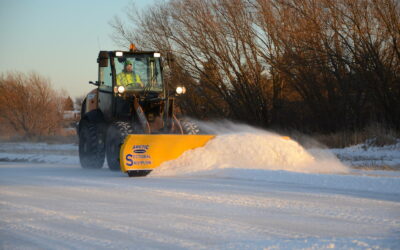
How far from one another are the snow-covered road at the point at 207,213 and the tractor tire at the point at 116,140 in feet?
4.91

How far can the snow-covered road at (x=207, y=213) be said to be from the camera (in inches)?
166

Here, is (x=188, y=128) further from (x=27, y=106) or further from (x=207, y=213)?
(x=27, y=106)

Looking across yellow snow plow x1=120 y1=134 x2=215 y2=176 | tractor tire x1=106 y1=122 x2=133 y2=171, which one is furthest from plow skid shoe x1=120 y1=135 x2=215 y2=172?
tractor tire x1=106 y1=122 x2=133 y2=171

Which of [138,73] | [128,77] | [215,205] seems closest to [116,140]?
[128,77]

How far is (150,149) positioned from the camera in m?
9.25

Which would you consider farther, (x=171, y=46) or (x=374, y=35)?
(x=171, y=46)

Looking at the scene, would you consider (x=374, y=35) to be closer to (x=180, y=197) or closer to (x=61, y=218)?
(x=180, y=197)

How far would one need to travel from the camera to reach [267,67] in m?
19.8

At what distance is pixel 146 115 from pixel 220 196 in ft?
16.0

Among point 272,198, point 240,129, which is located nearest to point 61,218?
point 272,198

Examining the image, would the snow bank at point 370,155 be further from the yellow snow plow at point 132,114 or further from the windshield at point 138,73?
the windshield at point 138,73

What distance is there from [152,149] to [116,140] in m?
1.25

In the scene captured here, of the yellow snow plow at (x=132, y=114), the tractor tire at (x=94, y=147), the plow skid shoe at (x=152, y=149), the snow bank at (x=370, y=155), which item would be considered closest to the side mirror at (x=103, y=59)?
the yellow snow plow at (x=132, y=114)

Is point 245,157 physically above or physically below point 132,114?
below
